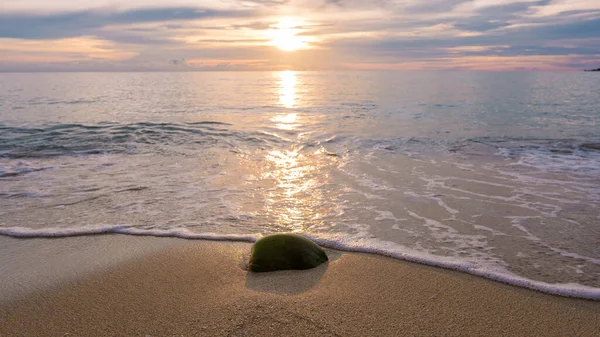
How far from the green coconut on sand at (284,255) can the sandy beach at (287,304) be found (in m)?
0.12

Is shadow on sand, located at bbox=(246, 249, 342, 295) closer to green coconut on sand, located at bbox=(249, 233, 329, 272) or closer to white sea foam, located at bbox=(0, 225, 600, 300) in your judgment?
green coconut on sand, located at bbox=(249, 233, 329, 272)

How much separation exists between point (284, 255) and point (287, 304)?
2.89 ft

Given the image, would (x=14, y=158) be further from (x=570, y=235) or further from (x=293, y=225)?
(x=570, y=235)

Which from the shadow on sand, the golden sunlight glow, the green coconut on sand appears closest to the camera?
the shadow on sand

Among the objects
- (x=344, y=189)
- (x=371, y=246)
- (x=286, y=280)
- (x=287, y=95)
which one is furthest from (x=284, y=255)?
(x=287, y=95)

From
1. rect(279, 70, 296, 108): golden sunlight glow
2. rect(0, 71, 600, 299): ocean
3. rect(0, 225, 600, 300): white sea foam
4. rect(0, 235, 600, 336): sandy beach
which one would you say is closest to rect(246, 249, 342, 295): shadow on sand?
rect(0, 235, 600, 336): sandy beach

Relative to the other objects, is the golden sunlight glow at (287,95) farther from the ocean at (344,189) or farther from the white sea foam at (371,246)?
the white sea foam at (371,246)

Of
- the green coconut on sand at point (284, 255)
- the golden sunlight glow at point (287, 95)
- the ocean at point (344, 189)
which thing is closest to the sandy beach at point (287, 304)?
the green coconut on sand at point (284, 255)

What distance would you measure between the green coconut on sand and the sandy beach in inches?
4.7

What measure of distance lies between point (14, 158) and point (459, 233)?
1078 centimetres

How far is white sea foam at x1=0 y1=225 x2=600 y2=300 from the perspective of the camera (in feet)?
13.1

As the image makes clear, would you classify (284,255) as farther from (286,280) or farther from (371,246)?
(371,246)

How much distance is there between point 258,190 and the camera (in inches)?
296

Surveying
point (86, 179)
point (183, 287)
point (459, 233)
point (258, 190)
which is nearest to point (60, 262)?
point (183, 287)
